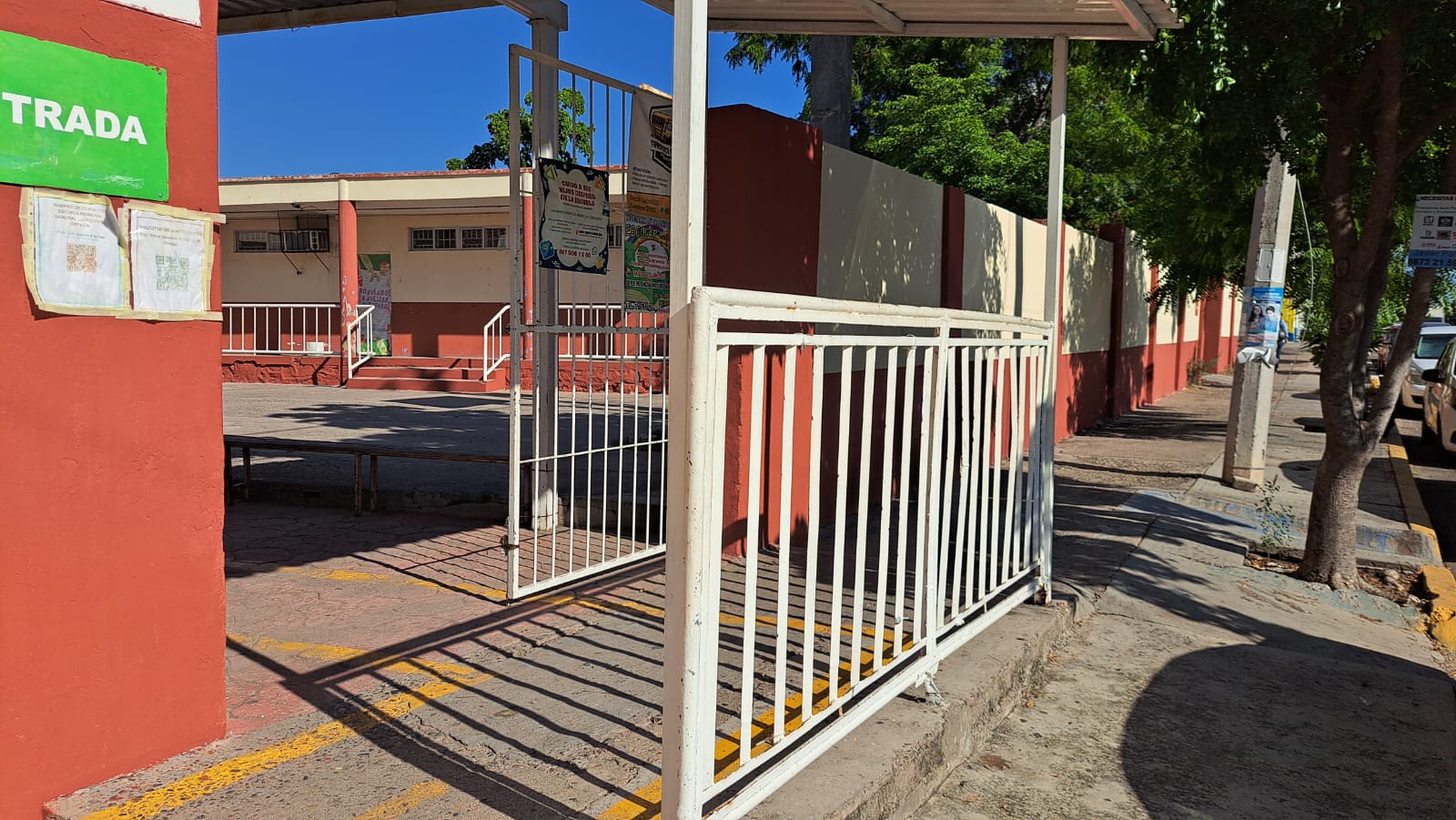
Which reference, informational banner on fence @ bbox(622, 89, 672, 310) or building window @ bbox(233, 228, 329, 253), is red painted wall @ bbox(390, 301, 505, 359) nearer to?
building window @ bbox(233, 228, 329, 253)

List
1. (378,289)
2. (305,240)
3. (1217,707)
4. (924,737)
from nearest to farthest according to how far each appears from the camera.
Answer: (924,737), (1217,707), (378,289), (305,240)

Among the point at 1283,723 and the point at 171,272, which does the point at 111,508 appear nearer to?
the point at 171,272

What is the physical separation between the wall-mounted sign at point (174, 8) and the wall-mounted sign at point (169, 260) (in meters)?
0.57

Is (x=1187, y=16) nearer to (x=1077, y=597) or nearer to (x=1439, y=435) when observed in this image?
(x=1077, y=597)

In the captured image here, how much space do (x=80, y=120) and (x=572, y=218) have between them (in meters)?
2.87

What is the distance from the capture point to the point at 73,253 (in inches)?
111

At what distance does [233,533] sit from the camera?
6.82 metres

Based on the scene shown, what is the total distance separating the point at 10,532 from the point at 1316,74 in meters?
6.85

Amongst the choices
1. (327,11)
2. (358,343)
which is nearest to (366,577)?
(327,11)

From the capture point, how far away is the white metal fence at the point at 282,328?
76.4 ft

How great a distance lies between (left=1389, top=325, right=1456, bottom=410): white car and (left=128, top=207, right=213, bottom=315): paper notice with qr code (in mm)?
20792

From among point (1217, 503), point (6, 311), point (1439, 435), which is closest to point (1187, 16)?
point (1217, 503)

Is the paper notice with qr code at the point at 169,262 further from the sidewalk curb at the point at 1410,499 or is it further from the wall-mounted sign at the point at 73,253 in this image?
the sidewalk curb at the point at 1410,499

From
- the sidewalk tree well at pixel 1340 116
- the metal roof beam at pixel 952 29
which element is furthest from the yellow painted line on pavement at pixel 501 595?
the sidewalk tree well at pixel 1340 116
